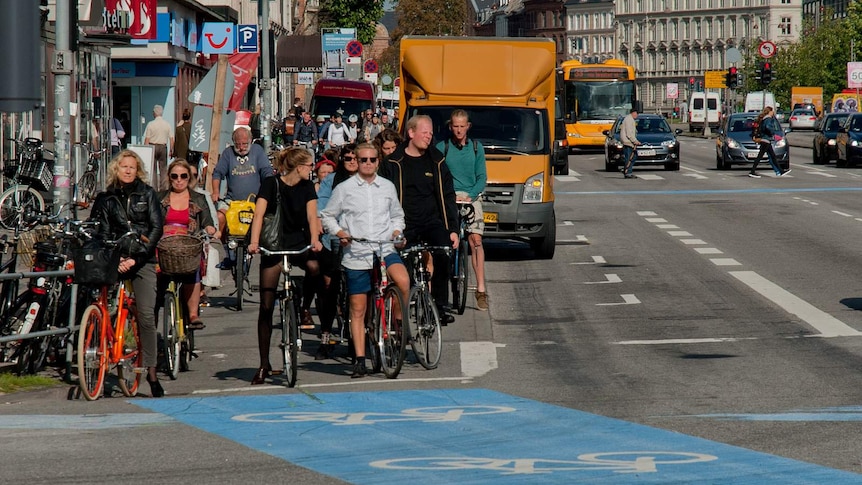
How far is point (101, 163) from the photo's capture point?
32.3 m

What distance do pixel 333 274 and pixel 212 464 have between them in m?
4.85

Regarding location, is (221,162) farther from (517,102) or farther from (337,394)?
(337,394)

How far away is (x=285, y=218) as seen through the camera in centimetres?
1109

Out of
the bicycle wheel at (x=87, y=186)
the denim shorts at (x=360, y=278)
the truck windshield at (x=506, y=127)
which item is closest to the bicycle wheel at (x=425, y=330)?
the denim shorts at (x=360, y=278)

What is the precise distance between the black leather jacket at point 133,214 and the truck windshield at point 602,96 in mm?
46743

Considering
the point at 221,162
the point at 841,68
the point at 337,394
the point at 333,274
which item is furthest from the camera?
the point at 841,68

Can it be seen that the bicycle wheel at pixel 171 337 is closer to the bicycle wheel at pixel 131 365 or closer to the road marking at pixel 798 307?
the bicycle wheel at pixel 131 365

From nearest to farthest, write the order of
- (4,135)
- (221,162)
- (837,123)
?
(221,162) → (4,135) → (837,123)

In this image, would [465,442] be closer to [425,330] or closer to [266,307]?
[266,307]

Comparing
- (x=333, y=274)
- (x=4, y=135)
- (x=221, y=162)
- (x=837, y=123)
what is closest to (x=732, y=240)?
(x=221, y=162)

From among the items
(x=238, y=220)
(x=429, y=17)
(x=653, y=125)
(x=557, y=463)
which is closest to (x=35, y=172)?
(x=238, y=220)

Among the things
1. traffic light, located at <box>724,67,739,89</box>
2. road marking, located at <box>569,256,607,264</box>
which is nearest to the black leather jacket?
road marking, located at <box>569,256,607,264</box>

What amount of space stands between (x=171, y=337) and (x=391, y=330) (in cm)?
162

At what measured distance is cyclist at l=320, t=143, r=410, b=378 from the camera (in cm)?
1084
